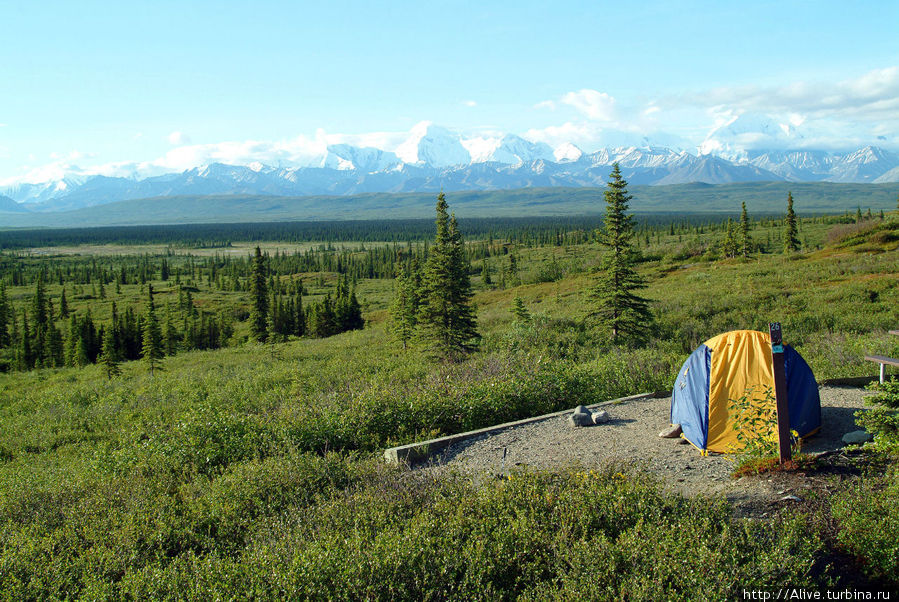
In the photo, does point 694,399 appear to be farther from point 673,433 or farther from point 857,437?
point 857,437

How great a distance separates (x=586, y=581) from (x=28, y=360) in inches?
2609

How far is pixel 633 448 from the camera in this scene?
9.17 m

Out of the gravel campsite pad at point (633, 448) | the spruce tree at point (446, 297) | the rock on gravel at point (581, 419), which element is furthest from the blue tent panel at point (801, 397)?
the spruce tree at point (446, 297)

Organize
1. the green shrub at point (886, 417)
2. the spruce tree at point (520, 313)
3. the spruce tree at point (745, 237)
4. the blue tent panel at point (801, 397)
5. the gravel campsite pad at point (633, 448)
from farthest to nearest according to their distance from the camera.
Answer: the spruce tree at point (745, 237) < the spruce tree at point (520, 313) < the blue tent panel at point (801, 397) < the gravel campsite pad at point (633, 448) < the green shrub at point (886, 417)

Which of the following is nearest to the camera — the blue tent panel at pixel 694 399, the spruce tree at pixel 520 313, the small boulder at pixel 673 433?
the blue tent panel at pixel 694 399

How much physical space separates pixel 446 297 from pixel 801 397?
648 inches

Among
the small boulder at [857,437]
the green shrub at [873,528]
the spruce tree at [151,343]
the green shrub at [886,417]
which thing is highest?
the green shrub at [886,417]

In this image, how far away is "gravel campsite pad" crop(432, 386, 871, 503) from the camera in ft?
25.1

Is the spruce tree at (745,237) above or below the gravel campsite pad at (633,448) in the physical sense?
above

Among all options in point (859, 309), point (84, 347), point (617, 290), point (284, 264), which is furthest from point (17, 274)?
point (859, 309)

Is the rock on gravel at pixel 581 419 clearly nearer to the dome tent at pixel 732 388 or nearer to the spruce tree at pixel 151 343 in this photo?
the dome tent at pixel 732 388

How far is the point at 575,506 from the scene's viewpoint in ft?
19.7

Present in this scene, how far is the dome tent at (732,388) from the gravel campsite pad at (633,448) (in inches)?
12.6

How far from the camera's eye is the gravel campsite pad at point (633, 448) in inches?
302
